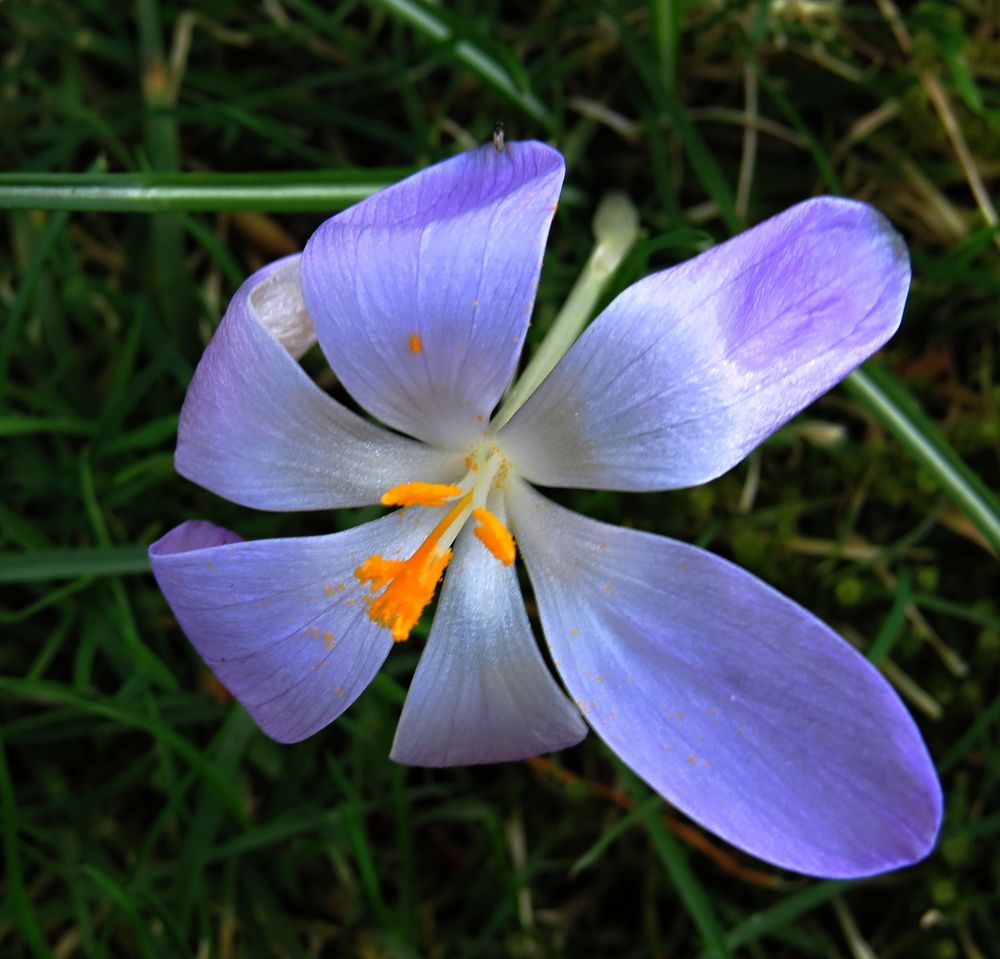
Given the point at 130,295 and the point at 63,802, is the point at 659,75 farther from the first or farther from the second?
the point at 63,802

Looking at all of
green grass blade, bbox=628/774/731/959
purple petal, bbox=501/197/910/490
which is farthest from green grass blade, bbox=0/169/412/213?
green grass blade, bbox=628/774/731/959

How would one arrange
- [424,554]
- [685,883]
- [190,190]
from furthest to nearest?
1. [685,883]
2. [190,190]
3. [424,554]

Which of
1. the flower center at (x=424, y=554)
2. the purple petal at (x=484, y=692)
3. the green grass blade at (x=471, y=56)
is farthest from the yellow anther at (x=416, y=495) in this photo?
the green grass blade at (x=471, y=56)

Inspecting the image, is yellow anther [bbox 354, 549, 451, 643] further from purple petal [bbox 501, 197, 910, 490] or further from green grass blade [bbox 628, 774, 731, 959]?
green grass blade [bbox 628, 774, 731, 959]

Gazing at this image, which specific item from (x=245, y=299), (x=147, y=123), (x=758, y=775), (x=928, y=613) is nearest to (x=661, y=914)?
(x=928, y=613)

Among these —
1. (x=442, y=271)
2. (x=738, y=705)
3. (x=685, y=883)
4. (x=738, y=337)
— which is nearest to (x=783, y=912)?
(x=685, y=883)

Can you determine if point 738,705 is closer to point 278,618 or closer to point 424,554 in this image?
point 424,554

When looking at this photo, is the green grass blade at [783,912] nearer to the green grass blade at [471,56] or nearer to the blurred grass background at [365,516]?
the blurred grass background at [365,516]
